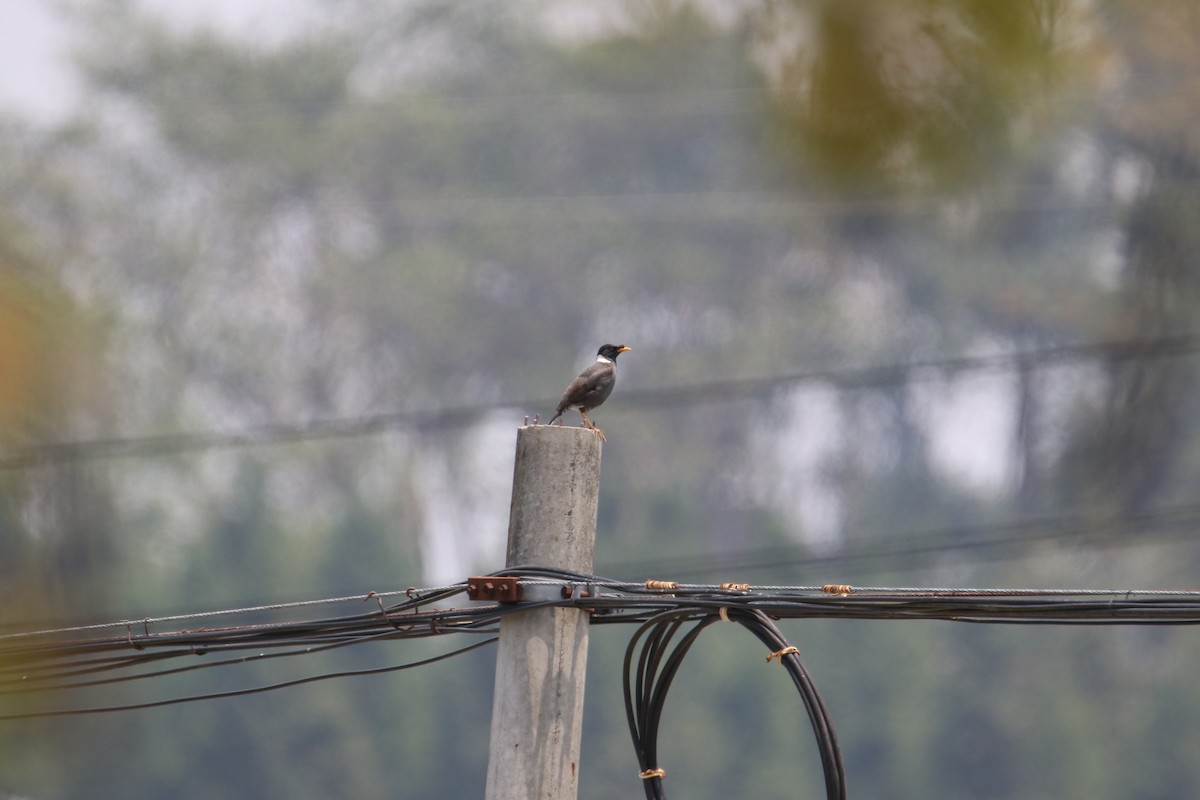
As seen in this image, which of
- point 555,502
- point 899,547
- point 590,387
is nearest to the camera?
point 555,502

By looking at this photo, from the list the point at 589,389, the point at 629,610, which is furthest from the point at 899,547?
the point at 629,610

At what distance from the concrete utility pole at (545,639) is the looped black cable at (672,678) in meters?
0.24

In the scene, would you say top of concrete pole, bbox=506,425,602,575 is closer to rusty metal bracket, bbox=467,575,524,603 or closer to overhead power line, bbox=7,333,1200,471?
rusty metal bracket, bbox=467,575,524,603

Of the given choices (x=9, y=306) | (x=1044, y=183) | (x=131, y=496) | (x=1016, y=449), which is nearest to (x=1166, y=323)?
(x=9, y=306)

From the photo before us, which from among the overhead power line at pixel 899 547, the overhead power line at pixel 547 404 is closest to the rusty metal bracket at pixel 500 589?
the overhead power line at pixel 547 404

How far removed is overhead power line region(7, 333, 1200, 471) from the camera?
15047 mm

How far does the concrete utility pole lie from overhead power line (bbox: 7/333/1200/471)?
8708 mm

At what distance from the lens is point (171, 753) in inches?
1390

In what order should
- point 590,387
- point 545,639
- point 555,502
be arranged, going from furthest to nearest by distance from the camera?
1. point 590,387
2. point 555,502
3. point 545,639

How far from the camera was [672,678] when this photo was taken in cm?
593

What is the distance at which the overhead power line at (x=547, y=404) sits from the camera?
592 inches

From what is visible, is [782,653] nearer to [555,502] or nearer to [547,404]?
[555,502]

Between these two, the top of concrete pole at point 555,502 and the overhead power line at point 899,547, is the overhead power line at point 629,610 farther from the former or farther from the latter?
the overhead power line at point 899,547

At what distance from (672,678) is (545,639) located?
486mm
